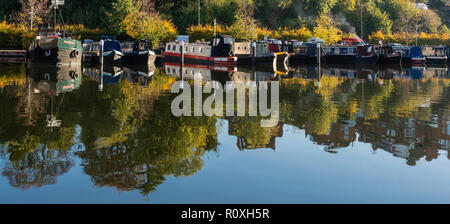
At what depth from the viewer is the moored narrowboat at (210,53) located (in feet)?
146

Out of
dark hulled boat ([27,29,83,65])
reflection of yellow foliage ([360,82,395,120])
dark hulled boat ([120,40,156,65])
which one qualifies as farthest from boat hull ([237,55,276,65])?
reflection of yellow foliage ([360,82,395,120])

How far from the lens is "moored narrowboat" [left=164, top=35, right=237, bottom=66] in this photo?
44.6 meters

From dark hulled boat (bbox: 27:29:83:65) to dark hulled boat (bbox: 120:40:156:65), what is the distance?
6.64 meters

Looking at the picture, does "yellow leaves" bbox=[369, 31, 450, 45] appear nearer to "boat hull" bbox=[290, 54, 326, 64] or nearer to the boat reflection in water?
"boat hull" bbox=[290, 54, 326, 64]

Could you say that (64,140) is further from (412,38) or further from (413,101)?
(412,38)

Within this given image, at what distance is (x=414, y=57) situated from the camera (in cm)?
5712

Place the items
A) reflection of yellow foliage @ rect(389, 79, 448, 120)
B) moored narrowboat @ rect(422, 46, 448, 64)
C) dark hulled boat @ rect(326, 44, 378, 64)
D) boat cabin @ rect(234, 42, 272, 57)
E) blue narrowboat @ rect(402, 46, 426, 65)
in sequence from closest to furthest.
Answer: reflection of yellow foliage @ rect(389, 79, 448, 120) → boat cabin @ rect(234, 42, 272, 57) → dark hulled boat @ rect(326, 44, 378, 64) → blue narrowboat @ rect(402, 46, 426, 65) → moored narrowboat @ rect(422, 46, 448, 64)

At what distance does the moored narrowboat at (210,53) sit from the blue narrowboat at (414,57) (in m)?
22.9

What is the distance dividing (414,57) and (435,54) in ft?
15.4

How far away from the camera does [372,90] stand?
837 inches

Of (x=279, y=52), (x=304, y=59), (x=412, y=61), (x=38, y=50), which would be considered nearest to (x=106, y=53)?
(x=38, y=50)

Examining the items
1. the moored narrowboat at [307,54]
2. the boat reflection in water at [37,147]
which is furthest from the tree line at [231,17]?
the boat reflection in water at [37,147]
